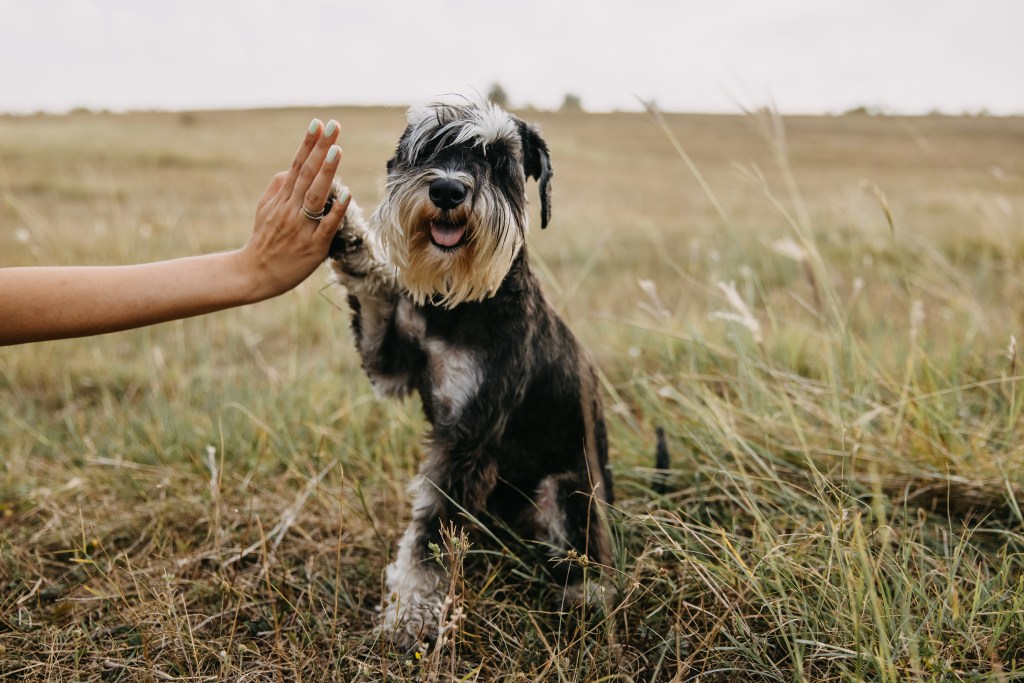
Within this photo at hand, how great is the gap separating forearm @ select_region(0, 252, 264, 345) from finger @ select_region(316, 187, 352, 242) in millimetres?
300

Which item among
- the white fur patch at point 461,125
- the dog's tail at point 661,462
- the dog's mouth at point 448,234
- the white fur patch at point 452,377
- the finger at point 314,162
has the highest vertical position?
the white fur patch at point 461,125

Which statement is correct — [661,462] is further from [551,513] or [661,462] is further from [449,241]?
[449,241]

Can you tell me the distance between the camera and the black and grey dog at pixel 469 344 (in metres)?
2.42

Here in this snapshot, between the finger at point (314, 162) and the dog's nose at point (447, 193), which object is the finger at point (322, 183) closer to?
the finger at point (314, 162)

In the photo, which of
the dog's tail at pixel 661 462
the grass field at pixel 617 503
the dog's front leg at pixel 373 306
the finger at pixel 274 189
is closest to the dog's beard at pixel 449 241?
the dog's front leg at pixel 373 306

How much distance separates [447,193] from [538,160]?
0.59 metres

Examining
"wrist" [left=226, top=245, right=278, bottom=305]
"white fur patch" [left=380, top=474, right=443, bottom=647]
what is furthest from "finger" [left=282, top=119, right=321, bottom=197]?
"white fur patch" [left=380, top=474, right=443, bottom=647]

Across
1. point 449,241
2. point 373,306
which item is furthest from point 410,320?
point 449,241

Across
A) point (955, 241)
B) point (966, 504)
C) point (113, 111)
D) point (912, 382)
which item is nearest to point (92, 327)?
point (966, 504)

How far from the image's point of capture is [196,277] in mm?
2387

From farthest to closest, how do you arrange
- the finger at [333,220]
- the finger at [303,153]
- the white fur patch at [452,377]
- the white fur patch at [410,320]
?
the white fur patch at [410,320] → the white fur patch at [452,377] → the finger at [333,220] → the finger at [303,153]

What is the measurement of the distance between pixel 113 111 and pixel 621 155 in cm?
3668

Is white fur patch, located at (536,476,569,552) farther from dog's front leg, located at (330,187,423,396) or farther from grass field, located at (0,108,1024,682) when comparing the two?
dog's front leg, located at (330,187,423,396)

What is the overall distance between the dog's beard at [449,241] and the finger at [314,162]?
278mm
